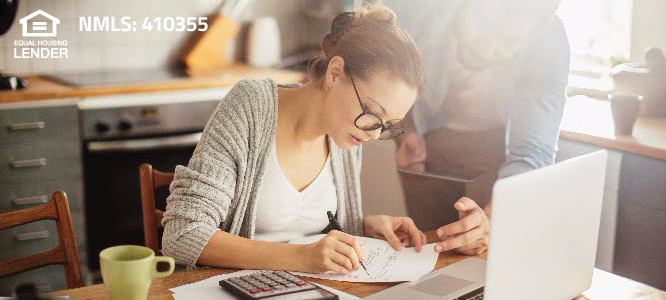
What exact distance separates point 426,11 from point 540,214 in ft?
4.57

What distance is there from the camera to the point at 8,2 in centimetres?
267

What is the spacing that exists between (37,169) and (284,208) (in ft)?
4.34

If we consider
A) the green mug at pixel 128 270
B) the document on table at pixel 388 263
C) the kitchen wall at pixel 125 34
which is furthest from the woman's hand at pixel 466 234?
the kitchen wall at pixel 125 34

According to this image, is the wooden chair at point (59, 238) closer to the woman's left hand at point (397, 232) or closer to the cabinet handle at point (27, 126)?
the woman's left hand at point (397, 232)

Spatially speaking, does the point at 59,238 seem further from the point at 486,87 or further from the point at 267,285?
the point at 486,87

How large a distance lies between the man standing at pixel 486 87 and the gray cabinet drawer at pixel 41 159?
44.2 inches

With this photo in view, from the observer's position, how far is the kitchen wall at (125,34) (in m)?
2.97

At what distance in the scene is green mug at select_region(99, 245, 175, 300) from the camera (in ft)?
3.56

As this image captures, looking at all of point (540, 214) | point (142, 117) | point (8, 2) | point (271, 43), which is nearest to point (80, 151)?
point (142, 117)

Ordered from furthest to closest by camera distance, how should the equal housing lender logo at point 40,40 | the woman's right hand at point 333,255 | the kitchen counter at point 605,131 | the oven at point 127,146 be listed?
the equal housing lender logo at point 40,40 < the oven at point 127,146 < the kitchen counter at point 605,131 < the woman's right hand at point 333,255

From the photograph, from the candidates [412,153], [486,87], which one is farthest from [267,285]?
[486,87]

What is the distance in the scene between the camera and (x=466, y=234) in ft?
4.93

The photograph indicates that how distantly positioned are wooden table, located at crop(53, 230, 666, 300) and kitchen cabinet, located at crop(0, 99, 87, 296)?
1439 millimetres

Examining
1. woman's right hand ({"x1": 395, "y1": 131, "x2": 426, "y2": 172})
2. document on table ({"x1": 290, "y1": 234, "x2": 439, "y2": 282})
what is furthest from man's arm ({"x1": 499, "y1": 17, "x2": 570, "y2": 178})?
document on table ({"x1": 290, "y1": 234, "x2": 439, "y2": 282})
